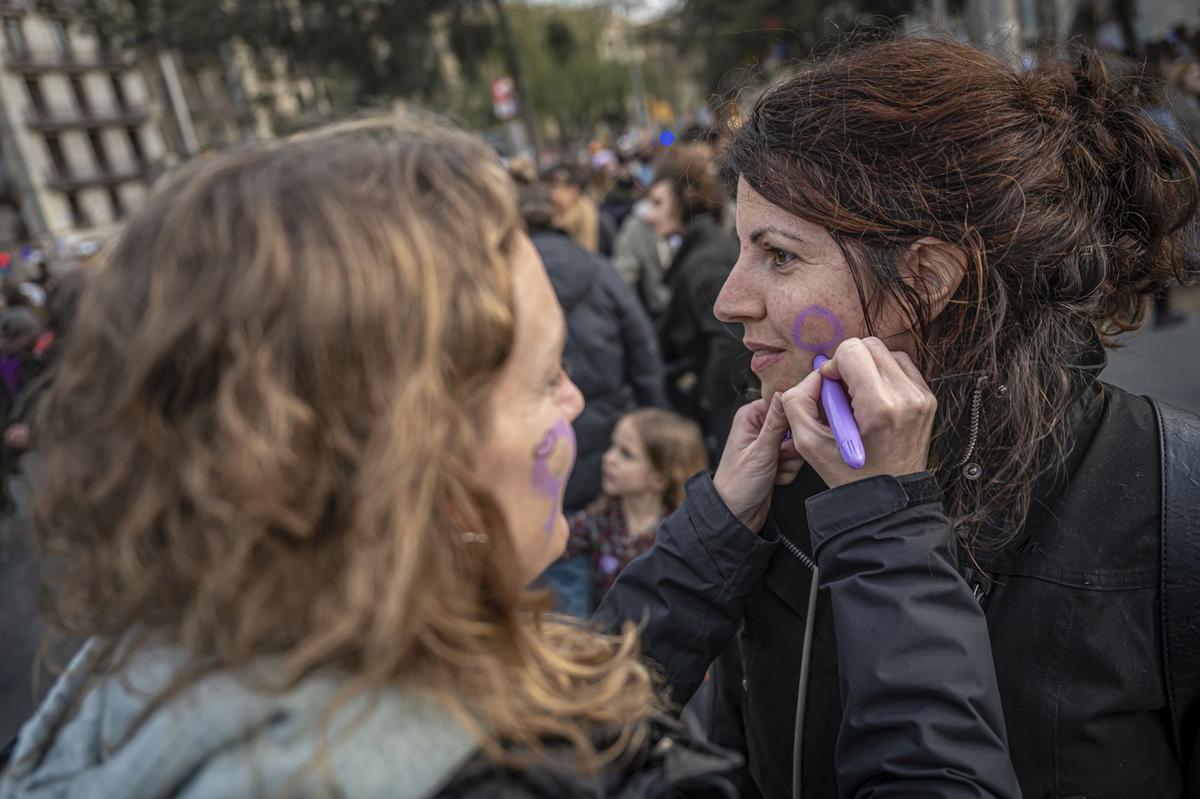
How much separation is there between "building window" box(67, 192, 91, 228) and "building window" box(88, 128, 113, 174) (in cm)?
262

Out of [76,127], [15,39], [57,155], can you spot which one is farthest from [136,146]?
[15,39]

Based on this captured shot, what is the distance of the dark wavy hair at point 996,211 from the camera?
1404 mm

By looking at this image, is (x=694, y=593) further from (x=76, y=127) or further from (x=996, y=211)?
(x=76, y=127)

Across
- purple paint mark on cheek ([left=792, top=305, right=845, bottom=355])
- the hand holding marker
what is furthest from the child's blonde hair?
the hand holding marker

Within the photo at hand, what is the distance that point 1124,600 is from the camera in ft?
4.26

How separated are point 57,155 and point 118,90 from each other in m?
5.59

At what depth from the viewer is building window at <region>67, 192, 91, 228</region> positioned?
44.0 metres

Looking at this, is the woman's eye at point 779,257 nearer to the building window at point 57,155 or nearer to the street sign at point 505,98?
the street sign at point 505,98

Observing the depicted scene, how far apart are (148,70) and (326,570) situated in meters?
52.4

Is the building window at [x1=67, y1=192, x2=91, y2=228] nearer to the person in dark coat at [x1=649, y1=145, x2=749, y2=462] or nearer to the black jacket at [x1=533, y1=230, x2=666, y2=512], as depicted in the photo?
the person in dark coat at [x1=649, y1=145, x2=749, y2=462]

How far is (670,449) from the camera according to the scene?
3404mm

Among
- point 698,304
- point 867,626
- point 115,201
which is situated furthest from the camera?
point 115,201

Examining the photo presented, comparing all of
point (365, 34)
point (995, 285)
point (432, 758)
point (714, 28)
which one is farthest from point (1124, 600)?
point (365, 34)

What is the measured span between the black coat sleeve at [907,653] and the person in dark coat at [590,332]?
2.46m
